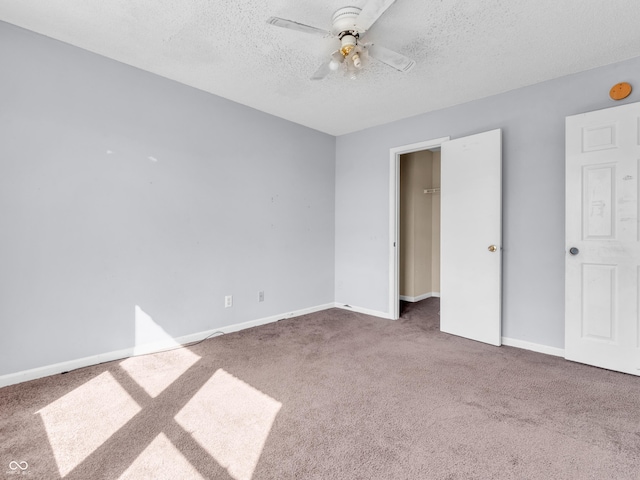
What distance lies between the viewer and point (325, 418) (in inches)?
72.8

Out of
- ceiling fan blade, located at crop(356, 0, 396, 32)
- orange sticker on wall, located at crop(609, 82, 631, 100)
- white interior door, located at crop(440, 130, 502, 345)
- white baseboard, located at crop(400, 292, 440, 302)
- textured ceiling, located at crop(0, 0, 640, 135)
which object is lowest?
white baseboard, located at crop(400, 292, 440, 302)

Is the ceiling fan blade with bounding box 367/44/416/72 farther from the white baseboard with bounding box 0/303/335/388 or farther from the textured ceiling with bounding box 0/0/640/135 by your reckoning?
the white baseboard with bounding box 0/303/335/388

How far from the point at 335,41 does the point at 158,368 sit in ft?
9.39

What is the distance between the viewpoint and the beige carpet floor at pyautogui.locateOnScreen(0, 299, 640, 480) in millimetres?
1468

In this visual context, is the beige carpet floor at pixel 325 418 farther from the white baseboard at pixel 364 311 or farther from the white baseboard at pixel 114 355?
the white baseboard at pixel 364 311

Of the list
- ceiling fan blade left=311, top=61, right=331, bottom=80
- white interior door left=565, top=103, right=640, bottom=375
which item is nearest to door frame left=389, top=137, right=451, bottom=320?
white interior door left=565, top=103, right=640, bottom=375

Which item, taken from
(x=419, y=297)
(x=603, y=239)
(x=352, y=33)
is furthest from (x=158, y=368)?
(x=419, y=297)

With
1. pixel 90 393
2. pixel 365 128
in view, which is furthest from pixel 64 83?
pixel 365 128

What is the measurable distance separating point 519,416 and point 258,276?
2701 millimetres

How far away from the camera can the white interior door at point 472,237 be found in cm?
309

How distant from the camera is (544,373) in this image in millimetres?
2471

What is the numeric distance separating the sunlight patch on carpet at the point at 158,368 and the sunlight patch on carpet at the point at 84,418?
148 mm

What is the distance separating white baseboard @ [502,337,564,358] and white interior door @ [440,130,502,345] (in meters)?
0.11

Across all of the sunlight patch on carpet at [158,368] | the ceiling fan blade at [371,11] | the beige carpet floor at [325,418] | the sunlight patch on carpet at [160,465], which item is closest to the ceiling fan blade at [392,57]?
the ceiling fan blade at [371,11]
